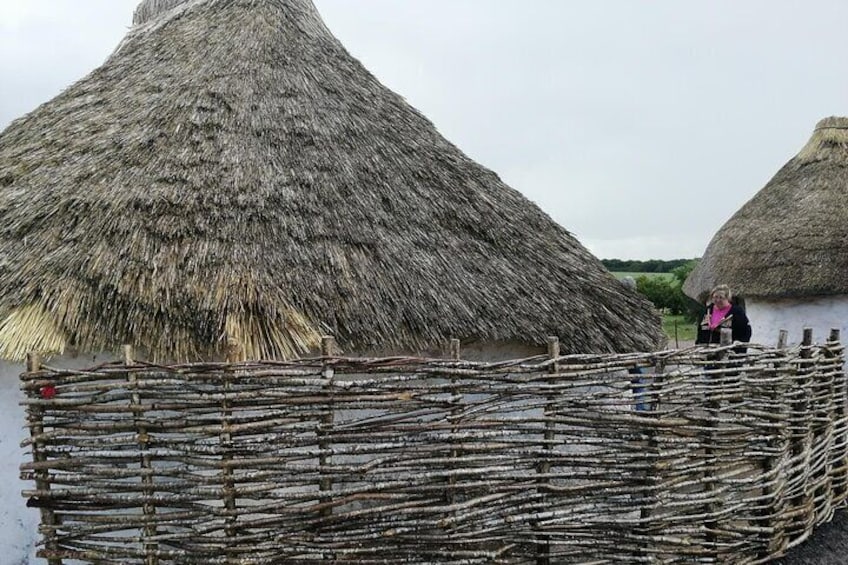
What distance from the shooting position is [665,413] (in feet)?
15.1

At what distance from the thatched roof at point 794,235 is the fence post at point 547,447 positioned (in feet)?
27.1

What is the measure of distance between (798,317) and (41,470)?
10.5m

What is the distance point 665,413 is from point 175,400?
2.68 m

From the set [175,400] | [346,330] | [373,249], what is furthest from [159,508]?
[373,249]

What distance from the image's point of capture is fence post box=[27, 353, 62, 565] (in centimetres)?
394

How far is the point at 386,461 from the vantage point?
4.06 metres

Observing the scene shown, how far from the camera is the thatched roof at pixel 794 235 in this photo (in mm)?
11336

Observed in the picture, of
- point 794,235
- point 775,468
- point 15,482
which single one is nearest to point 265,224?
point 15,482

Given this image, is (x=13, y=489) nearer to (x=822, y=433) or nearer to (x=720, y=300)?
(x=822, y=433)

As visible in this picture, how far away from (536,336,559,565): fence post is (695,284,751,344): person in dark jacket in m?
3.32

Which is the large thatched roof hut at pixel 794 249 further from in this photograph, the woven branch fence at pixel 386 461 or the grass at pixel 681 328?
the woven branch fence at pixel 386 461

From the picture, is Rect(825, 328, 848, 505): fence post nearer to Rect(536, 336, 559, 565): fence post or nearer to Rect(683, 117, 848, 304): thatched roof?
Rect(536, 336, 559, 565): fence post

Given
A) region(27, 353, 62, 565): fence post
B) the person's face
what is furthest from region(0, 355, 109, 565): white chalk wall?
the person's face

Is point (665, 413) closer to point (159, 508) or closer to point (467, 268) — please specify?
point (467, 268)
